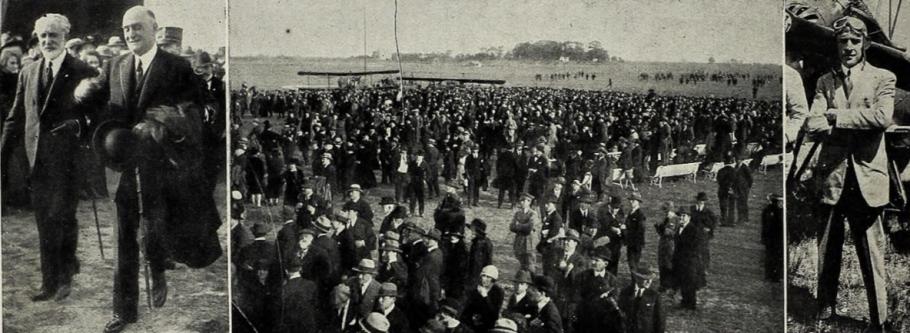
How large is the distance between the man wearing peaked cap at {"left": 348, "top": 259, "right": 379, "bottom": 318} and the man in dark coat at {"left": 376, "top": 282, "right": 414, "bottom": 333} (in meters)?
0.06

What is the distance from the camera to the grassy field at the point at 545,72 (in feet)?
28.0

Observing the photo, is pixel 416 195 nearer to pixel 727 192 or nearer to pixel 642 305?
pixel 642 305

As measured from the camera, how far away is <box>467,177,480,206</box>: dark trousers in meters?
8.59

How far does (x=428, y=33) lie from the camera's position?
8750mm

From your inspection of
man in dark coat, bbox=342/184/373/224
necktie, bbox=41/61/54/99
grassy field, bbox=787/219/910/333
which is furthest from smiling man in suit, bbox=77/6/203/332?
grassy field, bbox=787/219/910/333

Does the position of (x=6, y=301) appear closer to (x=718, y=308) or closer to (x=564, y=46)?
(x=564, y=46)

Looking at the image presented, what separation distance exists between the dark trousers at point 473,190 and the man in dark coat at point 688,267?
1834 millimetres

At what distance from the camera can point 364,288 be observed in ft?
27.6

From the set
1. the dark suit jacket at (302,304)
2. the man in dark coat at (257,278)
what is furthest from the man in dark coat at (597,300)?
the man in dark coat at (257,278)

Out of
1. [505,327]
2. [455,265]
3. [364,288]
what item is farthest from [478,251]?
[364,288]

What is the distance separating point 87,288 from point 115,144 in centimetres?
131

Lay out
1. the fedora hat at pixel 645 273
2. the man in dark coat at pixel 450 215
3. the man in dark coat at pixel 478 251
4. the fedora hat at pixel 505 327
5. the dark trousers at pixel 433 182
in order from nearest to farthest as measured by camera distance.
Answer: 1. the fedora hat at pixel 505 327
2. the fedora hat at pixel 645 273
3. the man in dark coat at pixel 478 251
4. the man in dark coat at pixel 450 215
5. the dark trousers at pixel 433 182

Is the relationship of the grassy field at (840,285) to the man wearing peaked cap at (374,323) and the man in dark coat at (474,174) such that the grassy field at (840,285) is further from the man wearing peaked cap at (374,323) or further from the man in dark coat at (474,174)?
the man wearing peaked cap at (374,323)

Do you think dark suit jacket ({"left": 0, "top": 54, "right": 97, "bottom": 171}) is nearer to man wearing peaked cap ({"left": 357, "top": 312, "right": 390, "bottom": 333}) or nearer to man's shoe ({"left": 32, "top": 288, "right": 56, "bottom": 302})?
man's shoe ({"left": 32, "top": 288, "right": 56, "bottom": 302})
